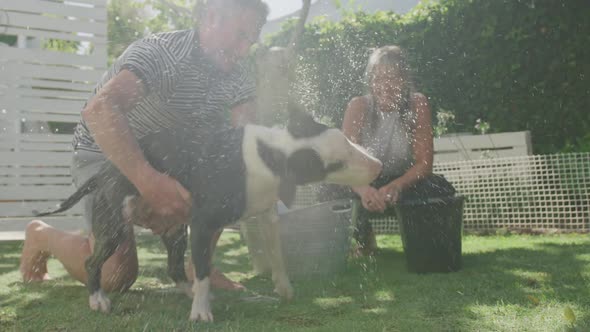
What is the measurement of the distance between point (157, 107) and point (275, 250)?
3.03 ft

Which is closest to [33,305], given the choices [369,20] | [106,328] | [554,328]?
[106,328]

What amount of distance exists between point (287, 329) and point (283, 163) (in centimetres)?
65

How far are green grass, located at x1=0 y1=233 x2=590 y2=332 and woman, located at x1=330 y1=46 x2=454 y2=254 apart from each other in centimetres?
50

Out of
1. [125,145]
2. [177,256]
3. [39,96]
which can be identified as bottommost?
[177,256]

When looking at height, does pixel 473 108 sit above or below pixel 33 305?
above

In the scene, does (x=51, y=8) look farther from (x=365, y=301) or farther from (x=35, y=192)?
(x=365, y=301)

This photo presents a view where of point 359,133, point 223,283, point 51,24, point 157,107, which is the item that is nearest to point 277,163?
point 157,107

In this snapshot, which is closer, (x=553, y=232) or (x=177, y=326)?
(x=177, y=326)

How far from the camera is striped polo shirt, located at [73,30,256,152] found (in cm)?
251

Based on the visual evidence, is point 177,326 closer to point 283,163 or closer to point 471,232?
point 283,163

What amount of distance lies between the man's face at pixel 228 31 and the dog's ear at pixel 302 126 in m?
0.67

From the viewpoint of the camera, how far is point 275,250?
2.80m

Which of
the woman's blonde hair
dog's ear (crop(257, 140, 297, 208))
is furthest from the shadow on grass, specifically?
the woman's blonde hair

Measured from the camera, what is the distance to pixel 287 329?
2174 mm
